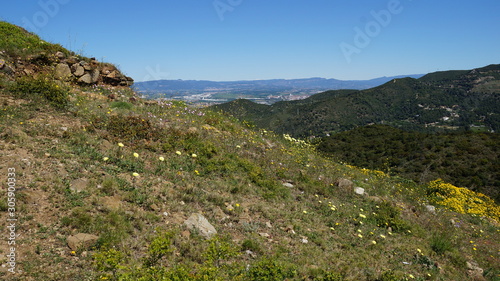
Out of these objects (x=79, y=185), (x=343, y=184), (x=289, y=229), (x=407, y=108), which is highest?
(x=79, y=185)

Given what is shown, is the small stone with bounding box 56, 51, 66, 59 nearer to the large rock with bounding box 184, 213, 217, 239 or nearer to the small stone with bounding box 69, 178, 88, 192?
the small stone with bounding box 69, 178, 88, 192

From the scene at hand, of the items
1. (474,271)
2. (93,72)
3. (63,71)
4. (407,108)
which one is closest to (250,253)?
(474,271)

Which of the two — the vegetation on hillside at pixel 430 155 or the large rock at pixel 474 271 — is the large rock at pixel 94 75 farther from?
the vegetation on hillside at pixel 430 155

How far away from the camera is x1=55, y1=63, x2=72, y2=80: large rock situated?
11.7 metres

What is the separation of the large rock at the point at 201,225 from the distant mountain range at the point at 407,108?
94.7 m

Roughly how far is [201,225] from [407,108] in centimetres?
16959

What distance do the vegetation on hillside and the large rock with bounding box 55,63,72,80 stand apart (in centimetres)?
1831

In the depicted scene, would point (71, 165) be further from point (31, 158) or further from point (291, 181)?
point (291, 181)

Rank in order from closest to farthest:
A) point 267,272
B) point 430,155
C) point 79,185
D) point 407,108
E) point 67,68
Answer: point 267,272, point 79,185, point 67,68, point 430,155, point 407,108

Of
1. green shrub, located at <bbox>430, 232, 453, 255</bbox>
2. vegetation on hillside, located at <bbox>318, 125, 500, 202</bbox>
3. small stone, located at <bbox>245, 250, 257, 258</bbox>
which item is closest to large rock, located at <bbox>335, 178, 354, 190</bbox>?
green shrub, located at <bbox>430, 232, 453, 255</bbox>

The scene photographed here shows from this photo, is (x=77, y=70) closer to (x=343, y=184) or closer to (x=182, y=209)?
(x=182, y=209)

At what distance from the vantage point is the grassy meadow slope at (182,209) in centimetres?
410

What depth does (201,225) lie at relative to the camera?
216 inches

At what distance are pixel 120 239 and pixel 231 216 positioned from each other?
2.68 metres
